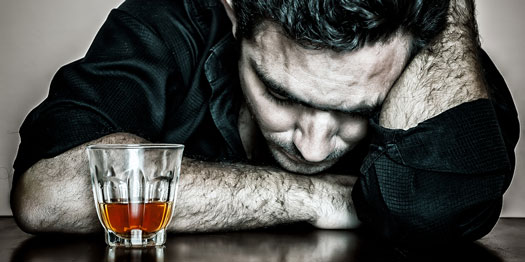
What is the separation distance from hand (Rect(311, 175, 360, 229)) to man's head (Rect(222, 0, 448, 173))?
2.1 inches

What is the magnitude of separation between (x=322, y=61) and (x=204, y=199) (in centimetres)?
29

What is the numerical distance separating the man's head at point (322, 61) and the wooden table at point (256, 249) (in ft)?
0.64

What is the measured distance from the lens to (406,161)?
110 cm

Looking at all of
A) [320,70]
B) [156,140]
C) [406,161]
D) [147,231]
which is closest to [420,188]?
[406,161]

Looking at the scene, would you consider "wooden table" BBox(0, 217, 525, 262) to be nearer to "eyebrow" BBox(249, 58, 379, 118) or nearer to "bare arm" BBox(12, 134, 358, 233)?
"bare arm" BBox(12, 134, 358, 233)

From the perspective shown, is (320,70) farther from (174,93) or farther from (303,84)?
(174,93)

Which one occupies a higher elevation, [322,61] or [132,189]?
[322,61]

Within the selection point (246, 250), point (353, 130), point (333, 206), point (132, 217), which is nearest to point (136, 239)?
point (132, 217)

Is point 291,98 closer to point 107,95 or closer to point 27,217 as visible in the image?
point 107,95

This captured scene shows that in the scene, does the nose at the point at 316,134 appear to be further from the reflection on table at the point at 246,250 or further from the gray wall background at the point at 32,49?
the gray wall background at the point at 32,49

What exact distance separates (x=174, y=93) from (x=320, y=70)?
377 mm

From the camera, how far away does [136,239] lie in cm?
93

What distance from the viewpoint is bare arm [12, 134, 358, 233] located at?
1108mm

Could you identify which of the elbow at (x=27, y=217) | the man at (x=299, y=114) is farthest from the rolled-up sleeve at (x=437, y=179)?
the elbow at (x=27, y=217)
